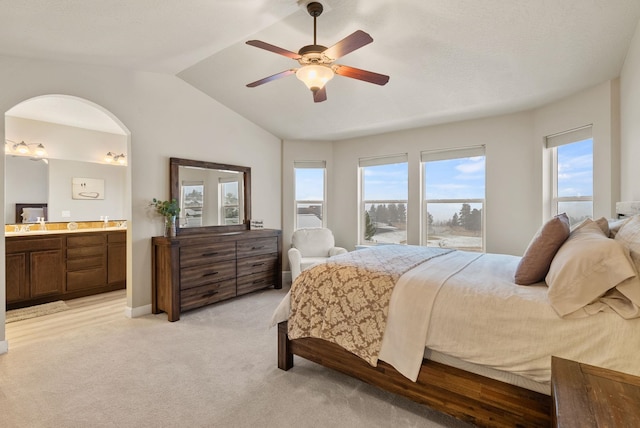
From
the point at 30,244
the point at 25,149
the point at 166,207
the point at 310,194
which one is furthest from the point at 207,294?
the point at 25,149

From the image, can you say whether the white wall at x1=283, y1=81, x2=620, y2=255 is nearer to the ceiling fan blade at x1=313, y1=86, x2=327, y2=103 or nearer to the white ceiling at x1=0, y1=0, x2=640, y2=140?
the white ceiling at x1=0, y1=0, x2=640, y2=140

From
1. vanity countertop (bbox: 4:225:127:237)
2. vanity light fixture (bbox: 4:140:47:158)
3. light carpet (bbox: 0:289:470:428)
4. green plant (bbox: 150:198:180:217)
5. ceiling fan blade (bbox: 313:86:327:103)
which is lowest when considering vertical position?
light carpet (bbox: 0:289:470:428)

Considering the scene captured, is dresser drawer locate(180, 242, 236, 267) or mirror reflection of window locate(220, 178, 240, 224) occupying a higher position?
mirror reflection of window locate(220, 178, 240, 224)

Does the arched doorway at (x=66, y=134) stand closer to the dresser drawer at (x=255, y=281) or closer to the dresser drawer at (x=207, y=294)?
the dresser drawer at (x=207, y=294)

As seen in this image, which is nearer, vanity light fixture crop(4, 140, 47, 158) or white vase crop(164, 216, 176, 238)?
white vase crop(164, 216, 176, 238)

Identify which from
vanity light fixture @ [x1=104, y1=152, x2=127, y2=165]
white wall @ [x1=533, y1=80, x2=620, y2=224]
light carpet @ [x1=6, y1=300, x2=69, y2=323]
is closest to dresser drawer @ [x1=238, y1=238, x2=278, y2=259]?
light carpet @ [x1=6, y1=300, x2=69, y2=323]

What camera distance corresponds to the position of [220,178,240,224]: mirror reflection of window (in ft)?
14.5

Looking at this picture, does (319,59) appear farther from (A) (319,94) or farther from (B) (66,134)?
(B) (66,134)

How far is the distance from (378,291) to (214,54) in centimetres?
301

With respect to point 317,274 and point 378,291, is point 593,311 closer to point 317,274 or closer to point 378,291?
point 378,291

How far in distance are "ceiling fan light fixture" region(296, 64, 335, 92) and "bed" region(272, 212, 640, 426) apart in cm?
138

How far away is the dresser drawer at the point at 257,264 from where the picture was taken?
4133 mm

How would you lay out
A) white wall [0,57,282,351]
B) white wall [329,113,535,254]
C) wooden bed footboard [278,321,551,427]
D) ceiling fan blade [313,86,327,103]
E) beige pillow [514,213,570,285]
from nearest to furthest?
wooden bed footboard [278,321,551,427] < beige pillow [514,213,570,285] < ceiling fan blade [313,86,327,103] < white wall [0,57,282,351] < white wall [329,113,535,254]

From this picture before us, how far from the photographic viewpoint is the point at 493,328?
1535mm
